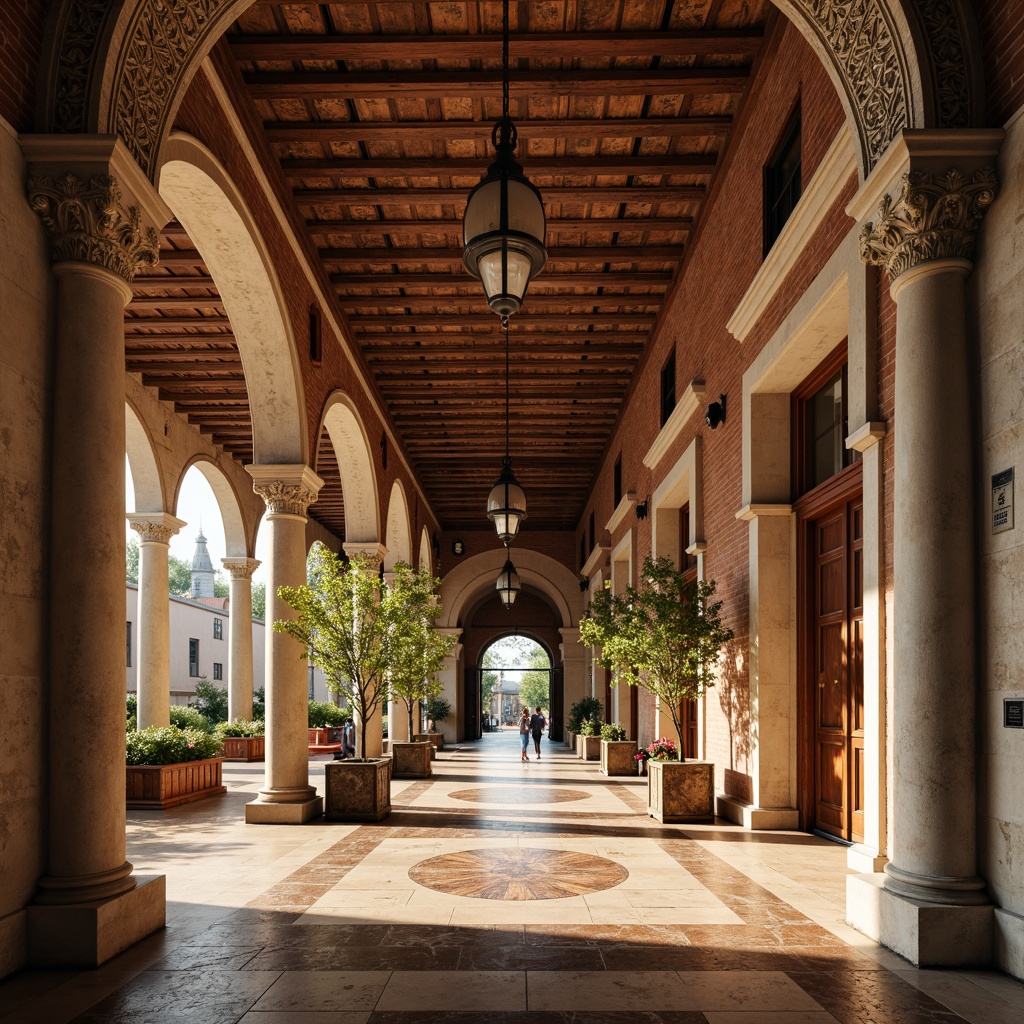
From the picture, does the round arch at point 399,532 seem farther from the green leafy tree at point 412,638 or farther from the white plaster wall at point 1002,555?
the white plaster wall at point 1002,555

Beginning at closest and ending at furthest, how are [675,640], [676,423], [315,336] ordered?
[675,640]
[315,336]
[676,423]

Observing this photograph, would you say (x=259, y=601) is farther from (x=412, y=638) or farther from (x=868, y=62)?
(x=868, y=62)

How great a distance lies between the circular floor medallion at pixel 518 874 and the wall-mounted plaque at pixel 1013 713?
3.22 m

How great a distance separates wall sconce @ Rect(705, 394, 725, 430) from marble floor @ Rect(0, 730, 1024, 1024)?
445 centimetres

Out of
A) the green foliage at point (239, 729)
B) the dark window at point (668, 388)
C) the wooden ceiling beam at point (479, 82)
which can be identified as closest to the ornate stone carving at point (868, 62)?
the wooden ceiling beam at point (479, 82)

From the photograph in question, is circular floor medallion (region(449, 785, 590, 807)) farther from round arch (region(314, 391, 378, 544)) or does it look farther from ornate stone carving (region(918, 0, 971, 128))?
ornate stone carving (region(918, 0, 971, 128))

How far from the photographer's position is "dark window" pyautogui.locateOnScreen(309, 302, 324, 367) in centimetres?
1232

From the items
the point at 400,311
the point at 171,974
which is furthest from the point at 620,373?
the point at 171,974

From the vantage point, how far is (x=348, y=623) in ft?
38.1

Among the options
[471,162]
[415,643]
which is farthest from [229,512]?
[471,162]

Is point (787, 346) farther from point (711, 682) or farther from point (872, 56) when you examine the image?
point (711, 682)

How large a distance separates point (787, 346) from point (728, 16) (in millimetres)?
2830

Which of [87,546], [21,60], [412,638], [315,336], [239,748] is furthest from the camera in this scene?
[239,748]

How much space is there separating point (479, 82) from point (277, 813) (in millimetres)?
7622
